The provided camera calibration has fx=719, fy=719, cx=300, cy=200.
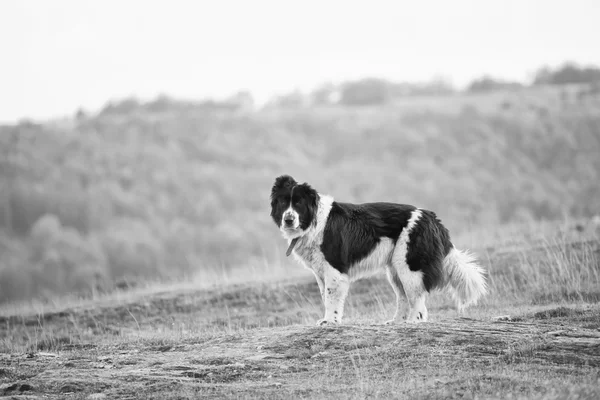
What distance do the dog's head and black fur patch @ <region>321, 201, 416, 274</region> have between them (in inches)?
12.7

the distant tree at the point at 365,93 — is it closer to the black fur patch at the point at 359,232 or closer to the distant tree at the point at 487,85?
the distant tree at the point at 487,85

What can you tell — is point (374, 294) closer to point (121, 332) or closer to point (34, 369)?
point (121, 332)

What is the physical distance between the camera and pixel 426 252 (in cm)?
938

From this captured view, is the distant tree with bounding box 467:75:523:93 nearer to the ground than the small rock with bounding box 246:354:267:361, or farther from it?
farther from it

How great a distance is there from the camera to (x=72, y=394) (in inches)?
280

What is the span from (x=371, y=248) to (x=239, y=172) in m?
37.8

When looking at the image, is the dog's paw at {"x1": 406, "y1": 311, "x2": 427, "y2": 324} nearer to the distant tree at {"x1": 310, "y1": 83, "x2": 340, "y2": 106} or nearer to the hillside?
the hillside

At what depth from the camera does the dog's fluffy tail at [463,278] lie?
31.4 feet

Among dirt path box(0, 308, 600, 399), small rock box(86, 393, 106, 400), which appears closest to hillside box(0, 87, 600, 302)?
dirt path box(0, 308, 600, 399)

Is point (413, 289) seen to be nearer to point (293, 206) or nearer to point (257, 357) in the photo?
point (293, 206)

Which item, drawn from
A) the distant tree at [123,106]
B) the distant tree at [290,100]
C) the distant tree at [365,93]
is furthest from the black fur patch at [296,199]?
the distant tree at [290,100]

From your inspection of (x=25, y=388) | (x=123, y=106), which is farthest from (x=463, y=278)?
(x=123, y=106)

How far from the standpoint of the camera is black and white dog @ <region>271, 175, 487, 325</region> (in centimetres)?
942

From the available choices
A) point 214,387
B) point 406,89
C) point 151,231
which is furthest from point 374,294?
point 406,89
